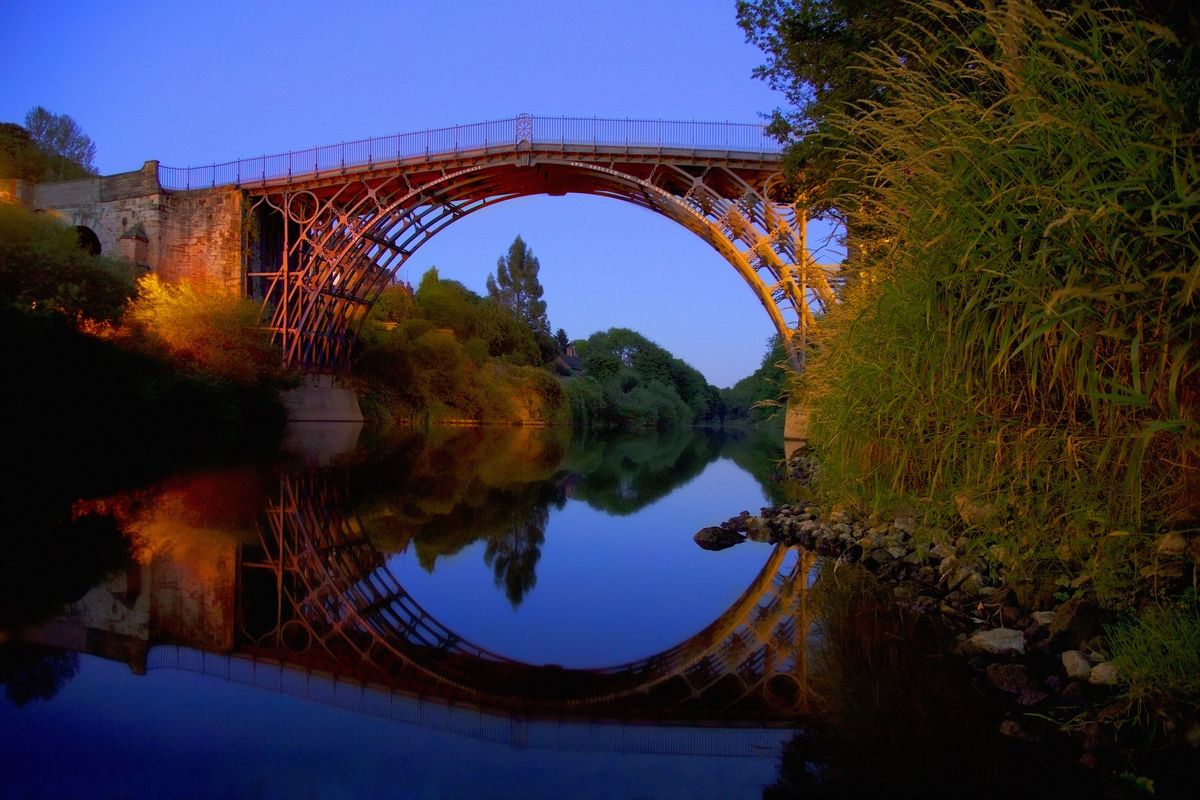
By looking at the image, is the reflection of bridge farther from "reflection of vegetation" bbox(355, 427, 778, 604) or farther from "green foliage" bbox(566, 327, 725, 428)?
"green foliage" bbox(566, 327, 725, 428)

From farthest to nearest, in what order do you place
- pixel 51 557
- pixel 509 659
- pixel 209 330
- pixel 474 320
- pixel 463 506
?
pixel 474 320
pixel 209 330
pixel 463 506
pixel 51 557
pixel 509 659

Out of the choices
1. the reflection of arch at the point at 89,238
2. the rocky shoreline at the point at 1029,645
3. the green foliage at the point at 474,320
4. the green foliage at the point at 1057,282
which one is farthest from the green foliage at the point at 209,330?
the green foliage at the point at 1057,282

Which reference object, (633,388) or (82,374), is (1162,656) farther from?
(633,388)

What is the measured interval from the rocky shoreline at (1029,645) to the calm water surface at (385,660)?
641mm

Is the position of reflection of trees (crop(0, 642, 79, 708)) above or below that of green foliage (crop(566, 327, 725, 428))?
below

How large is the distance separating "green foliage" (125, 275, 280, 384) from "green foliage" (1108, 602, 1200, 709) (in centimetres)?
1664

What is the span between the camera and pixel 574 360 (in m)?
64.2

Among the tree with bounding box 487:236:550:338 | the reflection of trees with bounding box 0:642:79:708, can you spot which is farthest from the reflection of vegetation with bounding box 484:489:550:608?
the tree with bounding box 487:236:550:338

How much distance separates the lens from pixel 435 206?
21.5 metres

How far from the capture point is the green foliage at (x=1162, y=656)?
2.01m

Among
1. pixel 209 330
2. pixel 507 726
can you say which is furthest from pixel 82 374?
pixel 507 726

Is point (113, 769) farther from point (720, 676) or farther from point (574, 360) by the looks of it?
point (574, 360)

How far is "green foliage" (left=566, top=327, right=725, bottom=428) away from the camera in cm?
4022

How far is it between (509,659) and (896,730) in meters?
1.39
